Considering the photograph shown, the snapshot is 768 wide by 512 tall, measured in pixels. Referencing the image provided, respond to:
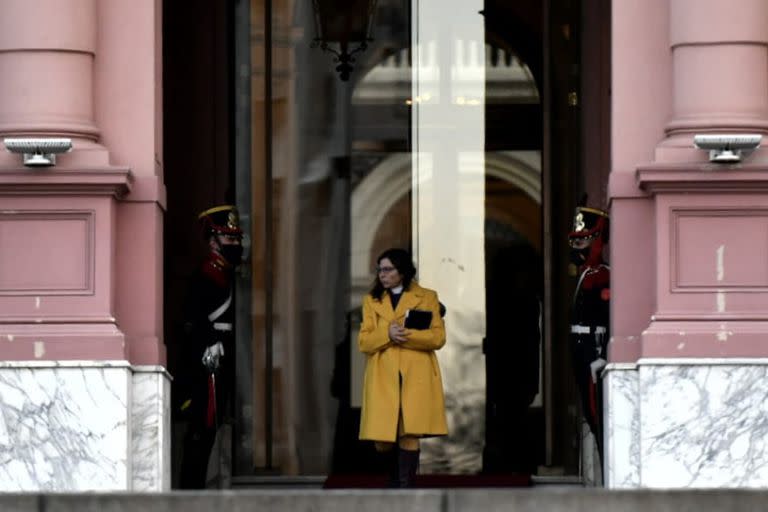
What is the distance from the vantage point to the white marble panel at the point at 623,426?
18.3 m

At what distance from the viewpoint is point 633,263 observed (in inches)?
738

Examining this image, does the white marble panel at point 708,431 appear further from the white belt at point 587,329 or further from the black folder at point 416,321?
the black folder at point 416,321

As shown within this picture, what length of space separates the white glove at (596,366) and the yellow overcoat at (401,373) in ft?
3.29

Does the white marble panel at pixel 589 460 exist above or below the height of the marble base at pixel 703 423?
below

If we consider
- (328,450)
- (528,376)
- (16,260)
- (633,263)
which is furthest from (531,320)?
(16,260)

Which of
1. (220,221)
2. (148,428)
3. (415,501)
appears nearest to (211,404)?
(220,221)

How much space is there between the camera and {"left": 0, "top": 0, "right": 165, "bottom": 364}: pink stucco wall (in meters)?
18.5

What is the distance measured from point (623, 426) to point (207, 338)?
11.4ft

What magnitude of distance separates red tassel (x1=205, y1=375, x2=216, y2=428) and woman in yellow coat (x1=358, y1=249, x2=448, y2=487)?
113 cm

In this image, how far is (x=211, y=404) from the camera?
20703 mm

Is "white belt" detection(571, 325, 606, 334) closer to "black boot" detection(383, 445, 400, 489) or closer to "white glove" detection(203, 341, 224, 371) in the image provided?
"black boot" detection(383, 445, 400, 489)

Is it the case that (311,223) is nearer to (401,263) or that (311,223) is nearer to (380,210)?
(380,210)

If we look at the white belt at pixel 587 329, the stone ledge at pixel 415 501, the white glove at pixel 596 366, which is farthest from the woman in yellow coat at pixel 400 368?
the stone ledge at pixel 415 501

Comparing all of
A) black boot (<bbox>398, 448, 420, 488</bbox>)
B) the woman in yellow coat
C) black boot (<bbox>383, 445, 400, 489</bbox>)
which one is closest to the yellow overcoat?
the woman in yellow coat
